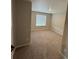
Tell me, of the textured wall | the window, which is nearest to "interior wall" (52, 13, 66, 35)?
the textured wall

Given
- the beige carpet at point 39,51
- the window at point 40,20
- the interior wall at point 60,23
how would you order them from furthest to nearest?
the window at point 40,20, the interior wall at point 60,23, the beige carpet at point 39,51

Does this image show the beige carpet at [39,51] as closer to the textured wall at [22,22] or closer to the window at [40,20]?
the textured wall at [22,22]

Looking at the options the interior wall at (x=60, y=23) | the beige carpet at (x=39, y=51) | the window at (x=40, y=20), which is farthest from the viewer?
the window at (x=40, y=20)

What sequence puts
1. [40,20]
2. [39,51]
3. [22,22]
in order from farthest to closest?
[40,20] → [22,22] → [39,51]

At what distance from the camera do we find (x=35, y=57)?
2629 millimetres

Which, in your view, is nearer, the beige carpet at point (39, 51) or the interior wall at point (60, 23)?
the beige carpet at point (39, 51)

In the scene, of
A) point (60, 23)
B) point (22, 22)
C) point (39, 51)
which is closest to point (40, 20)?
point (60, 23)

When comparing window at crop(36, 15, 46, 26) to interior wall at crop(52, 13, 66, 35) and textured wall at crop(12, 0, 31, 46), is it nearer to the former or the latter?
interior wall at crop(52, 13, 66, 35)

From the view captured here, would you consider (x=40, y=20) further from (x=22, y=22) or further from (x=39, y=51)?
(x=39, y=51)

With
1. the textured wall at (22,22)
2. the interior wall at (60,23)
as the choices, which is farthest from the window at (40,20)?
the textured wall at (22,22)

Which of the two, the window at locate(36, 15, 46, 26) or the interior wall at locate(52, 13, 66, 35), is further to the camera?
the window at locate(36, 15, 46, 26)

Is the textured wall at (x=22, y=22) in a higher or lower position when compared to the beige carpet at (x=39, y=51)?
higher
